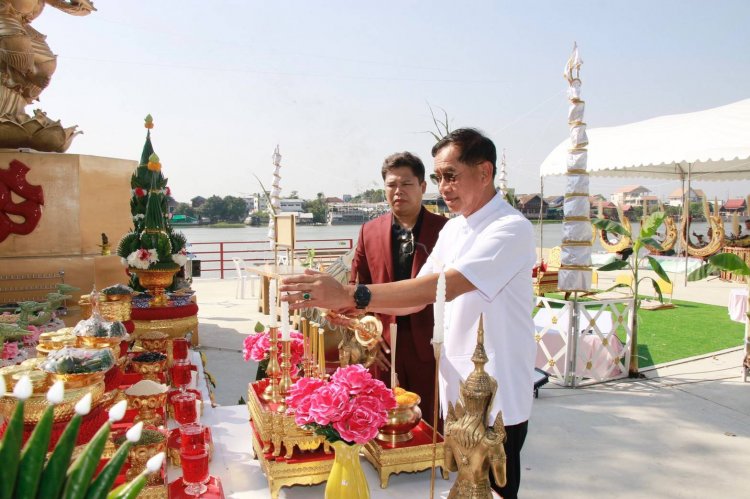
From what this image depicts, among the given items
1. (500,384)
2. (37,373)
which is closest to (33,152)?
(37,373)

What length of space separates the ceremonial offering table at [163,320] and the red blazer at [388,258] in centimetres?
109

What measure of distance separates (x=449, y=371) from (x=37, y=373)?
54.1 inches

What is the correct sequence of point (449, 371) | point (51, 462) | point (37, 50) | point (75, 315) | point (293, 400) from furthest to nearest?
point (37, 50)
point (75, 315)
point (449, 371)
point (293, 400)
point (51, 462)

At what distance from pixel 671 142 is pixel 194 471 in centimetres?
966

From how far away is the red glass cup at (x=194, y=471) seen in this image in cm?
168

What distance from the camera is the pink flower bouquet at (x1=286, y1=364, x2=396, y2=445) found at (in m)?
1.44

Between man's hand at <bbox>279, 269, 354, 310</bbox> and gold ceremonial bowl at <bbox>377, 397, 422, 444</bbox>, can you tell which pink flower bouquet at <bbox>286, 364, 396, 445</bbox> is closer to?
man's hand at <bbox>279, 269, 354, 310</bbox>

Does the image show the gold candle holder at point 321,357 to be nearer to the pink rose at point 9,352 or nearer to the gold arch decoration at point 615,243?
the pink rose at point 9,352

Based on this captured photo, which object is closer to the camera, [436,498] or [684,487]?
[436,498]

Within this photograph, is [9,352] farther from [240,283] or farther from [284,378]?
[240,283]

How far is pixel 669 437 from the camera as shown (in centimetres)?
402

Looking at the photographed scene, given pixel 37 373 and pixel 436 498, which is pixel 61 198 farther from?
pixel 436 498

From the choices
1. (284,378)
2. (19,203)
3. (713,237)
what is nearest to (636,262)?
(284,378)

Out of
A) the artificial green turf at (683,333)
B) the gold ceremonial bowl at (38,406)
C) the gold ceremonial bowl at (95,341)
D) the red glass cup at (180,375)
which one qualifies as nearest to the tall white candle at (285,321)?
the gold ceremonial bowl at (38,406)
